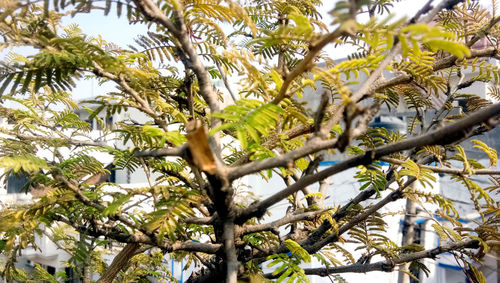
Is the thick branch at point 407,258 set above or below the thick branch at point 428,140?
below

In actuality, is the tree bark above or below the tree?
below

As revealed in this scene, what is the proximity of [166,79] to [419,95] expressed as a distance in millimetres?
867

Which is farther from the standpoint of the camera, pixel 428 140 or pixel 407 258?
pixel 407 258

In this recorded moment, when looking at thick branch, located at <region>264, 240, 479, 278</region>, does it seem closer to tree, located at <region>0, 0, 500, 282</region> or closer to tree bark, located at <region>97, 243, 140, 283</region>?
tree, located at <region>0, 0, 500, 282</region>

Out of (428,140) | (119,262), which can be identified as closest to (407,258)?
(428,140)

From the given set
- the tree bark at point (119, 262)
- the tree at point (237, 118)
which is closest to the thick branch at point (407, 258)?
the tree at point (237, 118)

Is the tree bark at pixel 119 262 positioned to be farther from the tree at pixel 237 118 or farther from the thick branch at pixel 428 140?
the thick branch at pixel 428 140

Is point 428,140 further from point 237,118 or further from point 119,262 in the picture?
point 119,262

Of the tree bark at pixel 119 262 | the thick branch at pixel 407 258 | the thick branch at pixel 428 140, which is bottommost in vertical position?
the tree bark at pixel 119 262

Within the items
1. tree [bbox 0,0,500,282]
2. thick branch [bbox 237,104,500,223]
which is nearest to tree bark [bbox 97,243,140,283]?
tree [bbox 0,0,500,282]

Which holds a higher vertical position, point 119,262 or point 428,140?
point 428,140

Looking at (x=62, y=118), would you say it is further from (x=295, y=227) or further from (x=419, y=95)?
(x=419, y=95)

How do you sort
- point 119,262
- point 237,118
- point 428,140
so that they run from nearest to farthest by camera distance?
point 428,140 → point 237,118 → point 119,262

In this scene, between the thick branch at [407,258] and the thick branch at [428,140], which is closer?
the thick branch at [428,140]
